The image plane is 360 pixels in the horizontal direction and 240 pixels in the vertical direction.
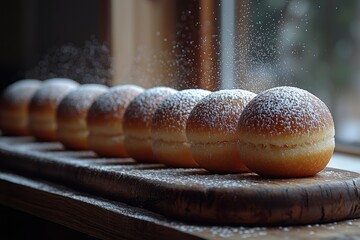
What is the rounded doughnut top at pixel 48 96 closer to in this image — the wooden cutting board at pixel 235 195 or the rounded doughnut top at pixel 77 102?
the rounded doughnut top at pixel 77 102

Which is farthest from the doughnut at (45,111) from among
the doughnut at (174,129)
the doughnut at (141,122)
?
the doughnut at (174,129)

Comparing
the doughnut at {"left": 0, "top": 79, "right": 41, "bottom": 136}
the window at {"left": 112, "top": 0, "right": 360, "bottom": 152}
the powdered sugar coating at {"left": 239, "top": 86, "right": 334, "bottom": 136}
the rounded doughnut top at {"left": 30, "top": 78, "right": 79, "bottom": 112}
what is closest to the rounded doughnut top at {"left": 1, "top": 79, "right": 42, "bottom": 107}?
the doughnut at {"left": 0, "top": 79, "right": 41, "bottom": 136}

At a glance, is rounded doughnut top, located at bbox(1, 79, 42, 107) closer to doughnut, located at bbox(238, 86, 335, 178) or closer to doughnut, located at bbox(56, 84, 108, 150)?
doughnut, located at bbox(56, 84, 108, 150)

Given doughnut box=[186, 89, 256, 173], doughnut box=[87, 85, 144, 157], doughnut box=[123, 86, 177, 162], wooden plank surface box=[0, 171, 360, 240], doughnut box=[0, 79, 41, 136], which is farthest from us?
doughnut box=[0, 79, 41, 136]

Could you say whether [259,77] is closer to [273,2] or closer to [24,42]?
[273,2]

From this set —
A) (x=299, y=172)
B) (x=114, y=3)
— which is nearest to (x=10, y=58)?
(x=114, y=3)

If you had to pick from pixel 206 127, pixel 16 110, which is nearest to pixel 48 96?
pixel 16 110
